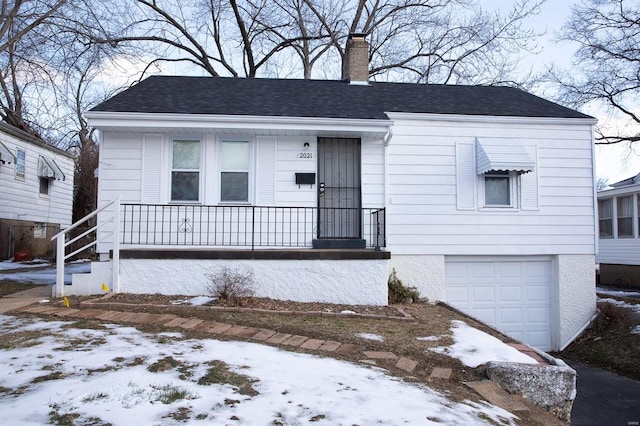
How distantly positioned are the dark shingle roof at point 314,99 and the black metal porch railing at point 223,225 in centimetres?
172

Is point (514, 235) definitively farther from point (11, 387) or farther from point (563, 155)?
point (11, 387)

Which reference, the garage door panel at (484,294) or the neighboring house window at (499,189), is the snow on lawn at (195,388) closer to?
the garage door panel at (484,294)

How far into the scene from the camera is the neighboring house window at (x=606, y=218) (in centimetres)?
1590

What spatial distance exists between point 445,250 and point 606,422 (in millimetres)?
3892

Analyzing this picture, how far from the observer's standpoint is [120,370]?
3.62m

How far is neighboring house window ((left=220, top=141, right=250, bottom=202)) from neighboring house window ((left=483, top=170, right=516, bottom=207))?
4.75 m

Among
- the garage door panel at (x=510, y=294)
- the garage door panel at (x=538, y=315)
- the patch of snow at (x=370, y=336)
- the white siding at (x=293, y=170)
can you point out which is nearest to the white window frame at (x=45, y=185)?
the white siding at (x=293, y=170)

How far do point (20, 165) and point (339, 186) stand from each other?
40.1ft

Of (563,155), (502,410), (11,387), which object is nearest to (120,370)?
(11,387)

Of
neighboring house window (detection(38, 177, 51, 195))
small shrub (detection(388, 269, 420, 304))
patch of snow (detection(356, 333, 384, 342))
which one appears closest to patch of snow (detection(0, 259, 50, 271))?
neighboring house window (detection(38, 177, 51, 195))

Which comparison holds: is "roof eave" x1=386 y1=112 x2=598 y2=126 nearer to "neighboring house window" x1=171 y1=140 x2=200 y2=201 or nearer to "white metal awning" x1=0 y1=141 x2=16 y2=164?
"neighboring house window" x1=171 y1=140 x2=200 y2=201

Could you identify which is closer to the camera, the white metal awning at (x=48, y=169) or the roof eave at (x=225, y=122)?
the roof eave at (x=225, y=122)

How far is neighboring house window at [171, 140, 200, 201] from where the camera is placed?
8.37m

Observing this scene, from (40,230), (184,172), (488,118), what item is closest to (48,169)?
(40,230)
